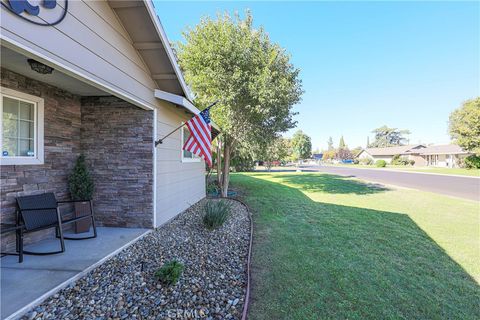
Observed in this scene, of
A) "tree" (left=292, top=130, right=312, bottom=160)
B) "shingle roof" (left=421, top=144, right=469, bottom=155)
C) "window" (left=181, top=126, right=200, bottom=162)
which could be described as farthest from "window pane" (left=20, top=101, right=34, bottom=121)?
"shingle roof" (left=421, top=144, right=469, bottom=155)

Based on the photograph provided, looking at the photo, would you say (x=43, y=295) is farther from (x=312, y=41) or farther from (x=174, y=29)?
(x=312, y=41)

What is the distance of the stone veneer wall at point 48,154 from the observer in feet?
11.0

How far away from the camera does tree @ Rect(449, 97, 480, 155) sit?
2641 centimetres

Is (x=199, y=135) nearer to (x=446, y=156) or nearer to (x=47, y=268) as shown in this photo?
(x=47, y=268)

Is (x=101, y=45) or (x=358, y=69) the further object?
(x=358, y=69)

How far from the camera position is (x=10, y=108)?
343 centimetres

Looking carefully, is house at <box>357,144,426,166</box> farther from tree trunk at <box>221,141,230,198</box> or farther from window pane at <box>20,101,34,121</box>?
window pane at <box>20,101,34,121</box>

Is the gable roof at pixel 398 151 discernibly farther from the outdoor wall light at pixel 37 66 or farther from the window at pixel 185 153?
the outdoor wall light at pixel 37 66

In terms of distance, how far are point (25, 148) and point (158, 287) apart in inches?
128

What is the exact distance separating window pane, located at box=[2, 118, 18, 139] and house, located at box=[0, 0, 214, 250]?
0.02m

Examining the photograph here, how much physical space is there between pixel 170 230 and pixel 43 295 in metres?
2.56

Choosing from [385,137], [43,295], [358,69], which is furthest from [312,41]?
[385,137]

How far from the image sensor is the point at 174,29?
1079 cm

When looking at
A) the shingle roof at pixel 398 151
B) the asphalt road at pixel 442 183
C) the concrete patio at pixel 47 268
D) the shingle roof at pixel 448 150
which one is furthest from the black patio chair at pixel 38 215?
the shingle roof at pixel 398 151
